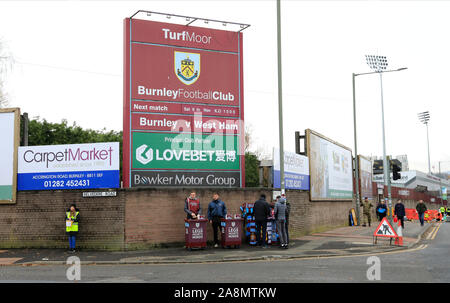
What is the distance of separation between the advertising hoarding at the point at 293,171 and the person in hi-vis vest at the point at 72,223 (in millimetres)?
8204

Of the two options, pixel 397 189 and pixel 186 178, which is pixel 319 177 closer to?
pixel 186 178

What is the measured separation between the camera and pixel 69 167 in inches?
696

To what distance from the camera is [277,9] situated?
1838 cm

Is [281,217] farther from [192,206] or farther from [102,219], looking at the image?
[102,219]

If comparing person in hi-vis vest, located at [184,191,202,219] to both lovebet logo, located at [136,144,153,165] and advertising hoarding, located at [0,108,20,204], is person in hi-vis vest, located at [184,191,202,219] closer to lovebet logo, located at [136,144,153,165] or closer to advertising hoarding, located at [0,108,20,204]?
lovebet logo, located at [136,144,153,165]

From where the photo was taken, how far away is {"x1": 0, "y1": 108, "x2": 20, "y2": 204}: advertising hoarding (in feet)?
Answer: 59.1

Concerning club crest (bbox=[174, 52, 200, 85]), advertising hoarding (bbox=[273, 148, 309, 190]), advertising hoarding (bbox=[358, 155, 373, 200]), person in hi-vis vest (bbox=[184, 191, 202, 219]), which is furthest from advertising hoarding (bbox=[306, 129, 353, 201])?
person in hi-vis vest (bbox=[184, 191, 202, 219])

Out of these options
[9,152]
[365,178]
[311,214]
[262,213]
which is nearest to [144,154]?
[262,213]

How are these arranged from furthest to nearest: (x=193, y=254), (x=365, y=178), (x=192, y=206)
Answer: (x=365, y=178), (x=192, y=206), (x=193, y=254)

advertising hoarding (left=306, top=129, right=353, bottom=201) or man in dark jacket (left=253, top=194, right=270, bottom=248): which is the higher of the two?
advertising hoarding (left=306, top=129, right=353, bottom=201)

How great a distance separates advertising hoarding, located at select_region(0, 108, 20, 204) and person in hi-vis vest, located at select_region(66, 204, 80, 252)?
2.59m

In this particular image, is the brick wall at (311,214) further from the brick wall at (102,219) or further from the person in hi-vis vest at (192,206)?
the person in hi-vis vest at (192,206)

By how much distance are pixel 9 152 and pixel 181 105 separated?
A: 21.6ft
